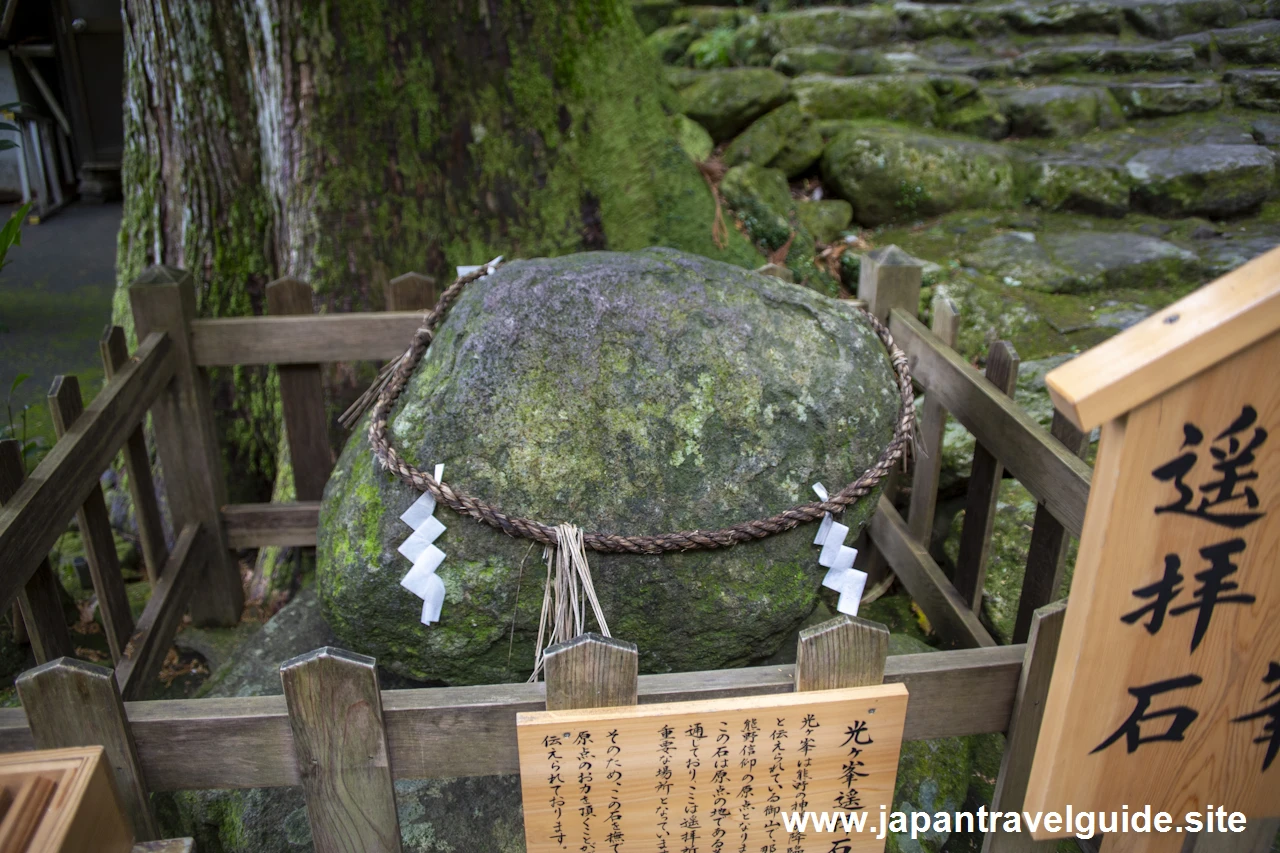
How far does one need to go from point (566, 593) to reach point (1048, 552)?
4.56 feet

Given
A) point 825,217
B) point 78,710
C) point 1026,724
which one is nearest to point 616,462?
point 1026,724

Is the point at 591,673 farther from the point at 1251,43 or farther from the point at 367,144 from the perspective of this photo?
the point at 1251,43

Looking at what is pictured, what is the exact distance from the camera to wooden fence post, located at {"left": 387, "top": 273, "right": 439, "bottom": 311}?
2.88m

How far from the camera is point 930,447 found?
9.49ft

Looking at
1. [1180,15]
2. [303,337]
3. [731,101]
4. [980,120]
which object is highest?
[1180,15]

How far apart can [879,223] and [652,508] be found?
3.81m

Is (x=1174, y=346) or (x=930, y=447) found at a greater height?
(x=1174, y=346)

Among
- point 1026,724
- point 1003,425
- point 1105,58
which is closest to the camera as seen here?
point 1026,724

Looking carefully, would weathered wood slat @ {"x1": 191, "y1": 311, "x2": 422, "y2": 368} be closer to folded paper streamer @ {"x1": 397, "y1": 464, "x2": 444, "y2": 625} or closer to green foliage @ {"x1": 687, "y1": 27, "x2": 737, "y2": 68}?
folded paper streamer @ {"x1": 397, "y1": 464, "x2": 444, "y2": 625}

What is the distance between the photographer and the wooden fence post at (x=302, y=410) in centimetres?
284

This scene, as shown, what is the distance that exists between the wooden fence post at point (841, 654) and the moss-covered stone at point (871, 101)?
4963mm

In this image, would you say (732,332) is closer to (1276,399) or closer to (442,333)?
(442,333)

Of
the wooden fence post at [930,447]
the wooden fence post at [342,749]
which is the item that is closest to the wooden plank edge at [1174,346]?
the wooden fence post at [342,749]

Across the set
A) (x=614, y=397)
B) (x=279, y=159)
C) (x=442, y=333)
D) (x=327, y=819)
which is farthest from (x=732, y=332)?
(x=279, y=159)
